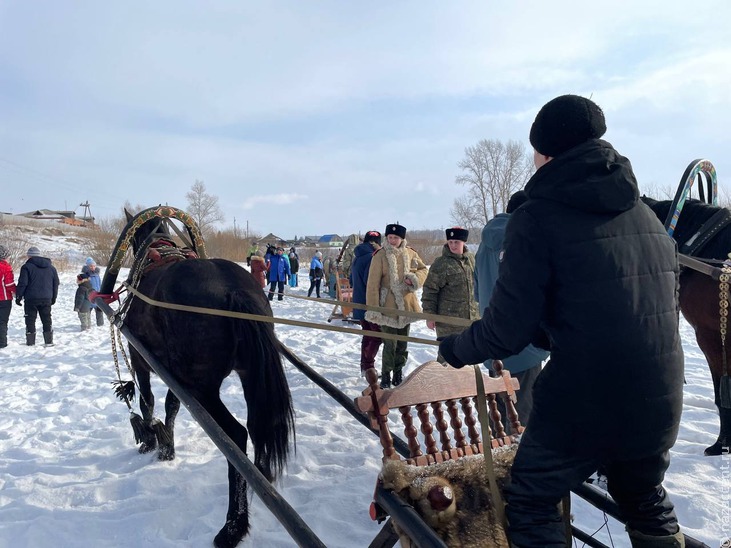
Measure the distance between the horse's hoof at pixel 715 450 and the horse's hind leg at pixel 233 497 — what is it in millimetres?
3324

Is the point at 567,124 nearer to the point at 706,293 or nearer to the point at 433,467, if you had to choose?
the point at 433,467

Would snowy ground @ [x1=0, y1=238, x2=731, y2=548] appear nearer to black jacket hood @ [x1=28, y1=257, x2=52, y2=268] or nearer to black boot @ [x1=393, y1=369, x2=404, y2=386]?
black boot @ [x1=393, y1=369, x2=404, y2=386]

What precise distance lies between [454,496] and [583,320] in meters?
0.77

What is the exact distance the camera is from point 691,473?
10.7 ft

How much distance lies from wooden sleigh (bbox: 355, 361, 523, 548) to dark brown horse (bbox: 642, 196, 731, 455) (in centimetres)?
245

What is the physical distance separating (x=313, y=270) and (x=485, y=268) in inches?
511

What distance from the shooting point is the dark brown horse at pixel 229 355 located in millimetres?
2953

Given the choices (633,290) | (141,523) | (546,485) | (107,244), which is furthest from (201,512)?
(107,244)

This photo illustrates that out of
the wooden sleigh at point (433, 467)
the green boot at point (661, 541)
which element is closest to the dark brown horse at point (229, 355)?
the wooden sleigh at point (433, 467)

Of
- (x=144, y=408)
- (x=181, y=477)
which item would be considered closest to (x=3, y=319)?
(x=144, y=408)

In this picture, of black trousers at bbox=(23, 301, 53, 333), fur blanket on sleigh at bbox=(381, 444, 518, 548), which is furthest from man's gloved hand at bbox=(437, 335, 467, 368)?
black trousers at bbox=(23, 301, 53, 333)

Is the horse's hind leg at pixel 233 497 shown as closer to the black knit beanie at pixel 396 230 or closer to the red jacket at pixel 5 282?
the black knit beanie at pixel 396 230

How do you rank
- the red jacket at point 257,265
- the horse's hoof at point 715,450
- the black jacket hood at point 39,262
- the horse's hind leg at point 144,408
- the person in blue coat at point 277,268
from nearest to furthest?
the horse's hoof at point 715,450
the horse's hind leg at point 144,408
the red jacket at point 257,265
the black jacket hood at point 39,262
the person in blue coat at point 277,268

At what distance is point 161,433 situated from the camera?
3711 mm
